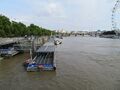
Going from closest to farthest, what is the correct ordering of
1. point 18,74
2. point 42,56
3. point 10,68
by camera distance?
point 18,74 → point 10,68 → point 42,56

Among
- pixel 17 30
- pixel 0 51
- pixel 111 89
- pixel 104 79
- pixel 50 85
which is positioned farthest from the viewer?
pixel 17 30

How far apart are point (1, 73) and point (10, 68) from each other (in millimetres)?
3024

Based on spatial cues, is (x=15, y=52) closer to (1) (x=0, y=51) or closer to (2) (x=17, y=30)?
(1) (x=0, y=51)

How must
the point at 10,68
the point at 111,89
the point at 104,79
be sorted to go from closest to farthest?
the point at 111,89
the point at 104,79
the point at 10,68

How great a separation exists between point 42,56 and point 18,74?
9.79 meters

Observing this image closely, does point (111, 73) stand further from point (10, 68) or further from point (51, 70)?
point (10, 68)

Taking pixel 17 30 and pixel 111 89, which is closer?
pixel 111 89

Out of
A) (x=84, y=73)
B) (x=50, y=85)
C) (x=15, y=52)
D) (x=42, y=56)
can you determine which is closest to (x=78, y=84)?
(x=50, y=85)

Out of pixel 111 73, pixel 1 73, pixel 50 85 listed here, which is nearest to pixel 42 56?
pixel 1 73

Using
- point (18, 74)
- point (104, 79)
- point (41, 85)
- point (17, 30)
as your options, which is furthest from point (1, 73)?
point (17, 30)

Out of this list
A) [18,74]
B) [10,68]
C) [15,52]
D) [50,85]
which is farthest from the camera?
[15,52]

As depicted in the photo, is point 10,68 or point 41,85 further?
point 10,68

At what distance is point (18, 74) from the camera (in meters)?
26.5

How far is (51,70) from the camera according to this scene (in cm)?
2777
